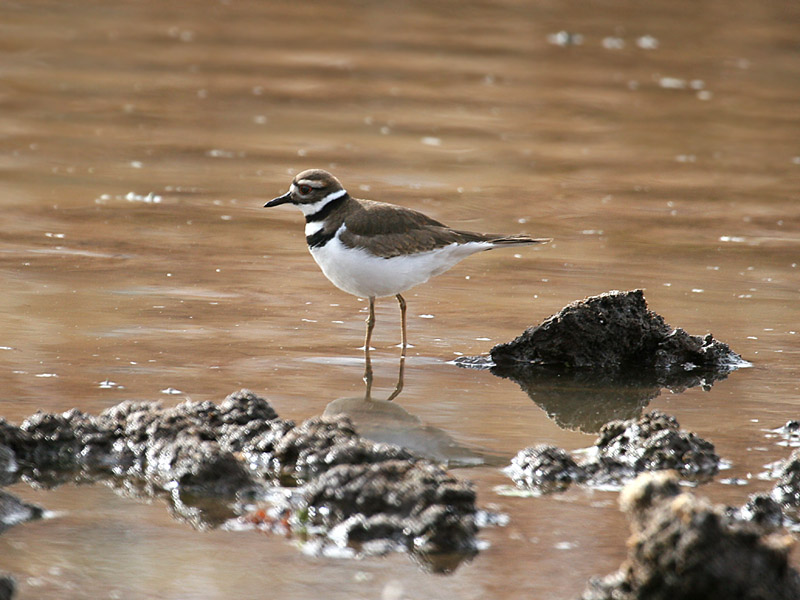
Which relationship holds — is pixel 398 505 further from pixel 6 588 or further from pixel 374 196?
pixel 374 196

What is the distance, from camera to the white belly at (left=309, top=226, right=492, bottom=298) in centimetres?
686

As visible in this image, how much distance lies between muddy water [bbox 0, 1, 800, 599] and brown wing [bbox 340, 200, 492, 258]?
59 cm

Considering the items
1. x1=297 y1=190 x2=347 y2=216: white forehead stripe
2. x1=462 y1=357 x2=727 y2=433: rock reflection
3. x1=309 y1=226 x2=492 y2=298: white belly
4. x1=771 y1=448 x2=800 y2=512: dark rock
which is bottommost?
x1=771 y1=448 x2=800 y2=512: dark rock

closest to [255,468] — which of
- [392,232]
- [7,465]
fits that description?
[7,465]

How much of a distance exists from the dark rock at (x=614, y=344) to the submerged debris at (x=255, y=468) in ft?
6.01

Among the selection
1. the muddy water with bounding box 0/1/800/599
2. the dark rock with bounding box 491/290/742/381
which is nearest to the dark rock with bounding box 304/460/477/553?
the muddy water with bounding box 0/1/800/599

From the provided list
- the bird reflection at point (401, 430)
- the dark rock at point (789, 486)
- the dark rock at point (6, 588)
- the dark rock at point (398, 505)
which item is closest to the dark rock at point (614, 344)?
the bird reflection at point (401, 430)

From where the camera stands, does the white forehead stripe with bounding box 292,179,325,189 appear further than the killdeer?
Yes

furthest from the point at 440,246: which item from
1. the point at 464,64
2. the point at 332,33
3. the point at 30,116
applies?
the point at 332,33

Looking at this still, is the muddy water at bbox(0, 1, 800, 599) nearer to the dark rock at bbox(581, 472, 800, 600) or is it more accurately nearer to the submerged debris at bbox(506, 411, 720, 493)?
the submerged debris at bbox(506, 411, 720, 493)

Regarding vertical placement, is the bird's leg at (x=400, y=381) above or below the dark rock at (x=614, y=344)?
below

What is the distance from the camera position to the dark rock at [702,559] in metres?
3.52

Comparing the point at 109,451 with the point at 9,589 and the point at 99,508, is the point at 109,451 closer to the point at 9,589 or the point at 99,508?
the point at 99,508

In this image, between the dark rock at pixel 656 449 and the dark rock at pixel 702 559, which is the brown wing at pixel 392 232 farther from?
the dark rock at pixel 702 559
